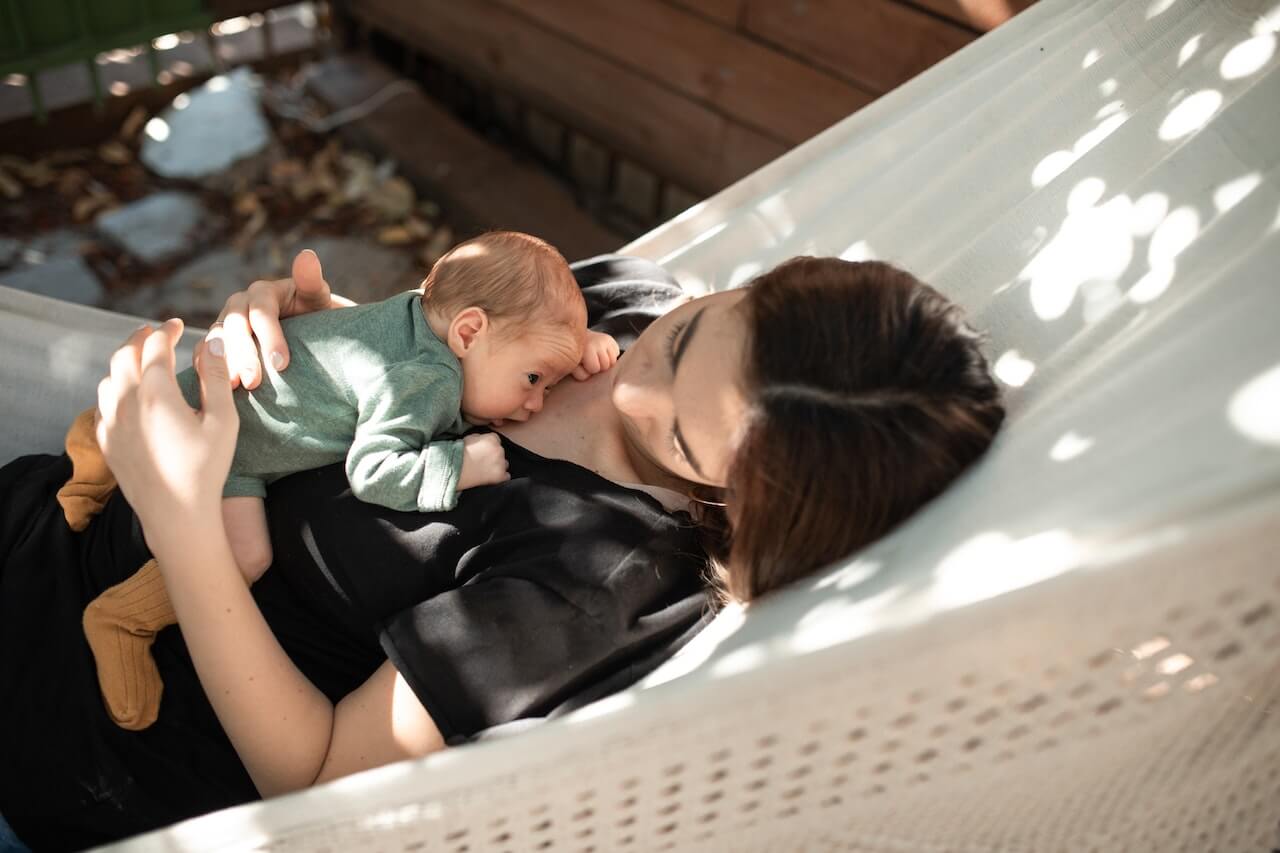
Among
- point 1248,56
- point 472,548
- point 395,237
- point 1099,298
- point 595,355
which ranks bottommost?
point 395,237

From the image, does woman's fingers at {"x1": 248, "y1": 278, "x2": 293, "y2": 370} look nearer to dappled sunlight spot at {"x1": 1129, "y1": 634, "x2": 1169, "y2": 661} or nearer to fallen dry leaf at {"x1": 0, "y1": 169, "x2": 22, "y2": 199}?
dappled sunlight spot at {"x1": 1129, "y1": 634, "x2": 1169, "y2": 661}

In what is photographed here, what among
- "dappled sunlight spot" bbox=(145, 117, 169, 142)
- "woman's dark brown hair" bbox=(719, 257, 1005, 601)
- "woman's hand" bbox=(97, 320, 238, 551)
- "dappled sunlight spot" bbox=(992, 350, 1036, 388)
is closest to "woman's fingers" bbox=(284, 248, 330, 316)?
"woman's hand" bbox=(97, 320, 238, 551)

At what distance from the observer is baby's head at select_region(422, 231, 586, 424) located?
58.7 inches

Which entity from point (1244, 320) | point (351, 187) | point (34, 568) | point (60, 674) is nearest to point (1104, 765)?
point (1244, 320)

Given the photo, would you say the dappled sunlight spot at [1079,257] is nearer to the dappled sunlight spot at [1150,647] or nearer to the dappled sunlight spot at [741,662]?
the dappled sunlight spot at [1150,647]

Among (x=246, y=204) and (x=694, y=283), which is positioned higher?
(x=694, y=283)

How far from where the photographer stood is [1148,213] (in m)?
1.34

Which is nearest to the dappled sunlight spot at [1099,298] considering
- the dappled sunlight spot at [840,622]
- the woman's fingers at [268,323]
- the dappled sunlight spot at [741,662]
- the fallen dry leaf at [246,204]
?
the dappled sunlight spot at [840,622]

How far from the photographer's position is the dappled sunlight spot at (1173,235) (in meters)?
1.28

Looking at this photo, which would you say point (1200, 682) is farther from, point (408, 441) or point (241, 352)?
point (241, 352)

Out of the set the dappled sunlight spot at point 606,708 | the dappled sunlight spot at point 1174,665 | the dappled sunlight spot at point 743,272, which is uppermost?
the dappled sunlight spot at point 743,272

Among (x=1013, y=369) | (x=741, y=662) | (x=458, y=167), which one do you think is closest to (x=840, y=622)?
(x=741, y=662)

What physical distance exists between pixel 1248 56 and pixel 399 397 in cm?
116

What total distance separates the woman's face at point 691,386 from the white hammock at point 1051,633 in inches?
7.2
